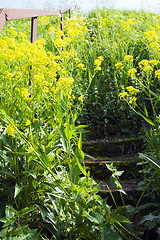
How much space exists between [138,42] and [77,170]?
2.88m

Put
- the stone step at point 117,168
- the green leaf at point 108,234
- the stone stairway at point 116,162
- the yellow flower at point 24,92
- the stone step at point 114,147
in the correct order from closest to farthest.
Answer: the green leaf at point 108,234 → the yellow flower at point 24,92 → the stone stairway at point 116,162 → the stone step at point 117,168 → the stone step at point 114,147

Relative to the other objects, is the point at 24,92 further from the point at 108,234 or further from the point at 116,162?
the point at 116,162

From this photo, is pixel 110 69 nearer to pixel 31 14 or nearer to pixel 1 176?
pixel 31 14

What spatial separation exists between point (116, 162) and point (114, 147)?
30 centimetres

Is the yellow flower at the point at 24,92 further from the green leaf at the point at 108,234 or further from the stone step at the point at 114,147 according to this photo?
the stone step at the point at 114,147

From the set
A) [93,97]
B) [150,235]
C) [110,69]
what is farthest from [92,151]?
[110,69]

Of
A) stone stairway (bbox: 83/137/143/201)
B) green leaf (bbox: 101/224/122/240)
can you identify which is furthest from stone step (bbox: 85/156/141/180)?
green leaf (bbox: 101/224/122/240)

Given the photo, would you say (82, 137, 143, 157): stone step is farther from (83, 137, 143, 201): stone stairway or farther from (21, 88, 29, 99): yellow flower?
(21, 88, 29, 99): yellow flower

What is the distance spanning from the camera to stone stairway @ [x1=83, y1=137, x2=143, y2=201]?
2174mm

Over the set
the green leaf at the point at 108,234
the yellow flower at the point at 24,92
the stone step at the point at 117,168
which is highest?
the yellow flower at the point at 24,92

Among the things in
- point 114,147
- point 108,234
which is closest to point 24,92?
point 108,234

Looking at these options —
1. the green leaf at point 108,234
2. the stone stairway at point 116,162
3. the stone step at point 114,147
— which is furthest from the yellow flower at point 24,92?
the stone step at point 114,147

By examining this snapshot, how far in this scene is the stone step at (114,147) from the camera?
2570 millimetres

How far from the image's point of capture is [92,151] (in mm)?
2613
